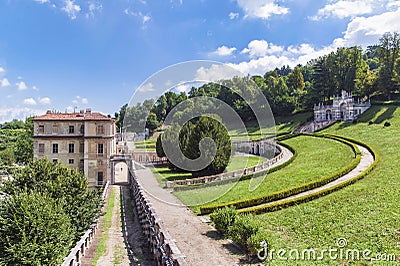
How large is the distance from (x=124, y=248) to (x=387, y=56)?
64706mm

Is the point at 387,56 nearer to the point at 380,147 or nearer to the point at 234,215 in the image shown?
the point at 380,147

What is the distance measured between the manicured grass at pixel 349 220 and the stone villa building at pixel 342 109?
123 ft

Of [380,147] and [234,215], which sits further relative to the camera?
[380,147]

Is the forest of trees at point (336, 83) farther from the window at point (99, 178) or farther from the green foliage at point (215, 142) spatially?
the green foliage at point (215, 142)

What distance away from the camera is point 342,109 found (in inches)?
2365

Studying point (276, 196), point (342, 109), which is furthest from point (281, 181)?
point (342, 109)

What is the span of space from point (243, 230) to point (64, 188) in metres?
11.9

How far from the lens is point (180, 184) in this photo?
93.2 ft

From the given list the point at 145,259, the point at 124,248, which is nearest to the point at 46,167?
the point at 124,248

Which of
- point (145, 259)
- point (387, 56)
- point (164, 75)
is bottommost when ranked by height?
point (145, 259)

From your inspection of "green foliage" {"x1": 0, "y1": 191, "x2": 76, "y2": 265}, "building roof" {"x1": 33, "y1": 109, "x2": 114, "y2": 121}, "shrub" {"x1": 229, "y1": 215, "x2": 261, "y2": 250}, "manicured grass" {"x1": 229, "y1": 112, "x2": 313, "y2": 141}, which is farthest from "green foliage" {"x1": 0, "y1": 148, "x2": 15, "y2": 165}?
"shrub" {"x1": 229, "y1": 215, "x2": 261, "y2": 250}

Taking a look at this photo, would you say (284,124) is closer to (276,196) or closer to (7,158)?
(276,196)

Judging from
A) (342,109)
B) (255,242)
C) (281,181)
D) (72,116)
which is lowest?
(255,242)

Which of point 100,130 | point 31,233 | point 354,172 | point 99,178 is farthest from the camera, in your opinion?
point 100,130
